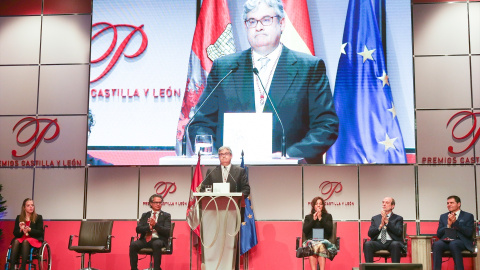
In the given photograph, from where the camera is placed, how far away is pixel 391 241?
693 cm

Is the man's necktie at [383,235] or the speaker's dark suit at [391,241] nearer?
the speaker's dark suit at [391,241]

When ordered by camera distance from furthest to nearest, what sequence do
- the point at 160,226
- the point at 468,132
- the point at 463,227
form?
the point at 468,132
the point at 160,226
the point at 463,227

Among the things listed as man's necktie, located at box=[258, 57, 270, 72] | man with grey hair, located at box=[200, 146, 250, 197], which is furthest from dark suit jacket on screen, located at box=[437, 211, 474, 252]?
man's necktie, located at box=[258, 57, 270, 72]

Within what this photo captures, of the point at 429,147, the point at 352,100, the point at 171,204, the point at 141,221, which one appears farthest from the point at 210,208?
the point at 429,147

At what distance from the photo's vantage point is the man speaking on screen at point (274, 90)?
25.9ft

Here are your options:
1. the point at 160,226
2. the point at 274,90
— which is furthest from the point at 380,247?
the point at 160,226

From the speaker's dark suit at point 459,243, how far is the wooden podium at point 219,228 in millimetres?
2769

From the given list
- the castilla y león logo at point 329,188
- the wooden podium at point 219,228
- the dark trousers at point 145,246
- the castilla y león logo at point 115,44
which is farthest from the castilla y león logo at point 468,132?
the castilla y león logo at point 115,44

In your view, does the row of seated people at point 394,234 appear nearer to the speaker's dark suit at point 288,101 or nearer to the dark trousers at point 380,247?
the dark trousers at point 380,247

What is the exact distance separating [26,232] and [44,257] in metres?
0.92

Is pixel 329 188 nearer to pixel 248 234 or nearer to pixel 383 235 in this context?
pixel 383 235

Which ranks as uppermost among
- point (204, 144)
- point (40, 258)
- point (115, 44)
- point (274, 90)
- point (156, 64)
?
point (115, 44)

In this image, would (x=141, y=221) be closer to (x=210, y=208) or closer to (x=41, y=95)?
(x=210, y=208)

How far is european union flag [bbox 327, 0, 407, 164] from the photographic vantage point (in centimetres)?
782
